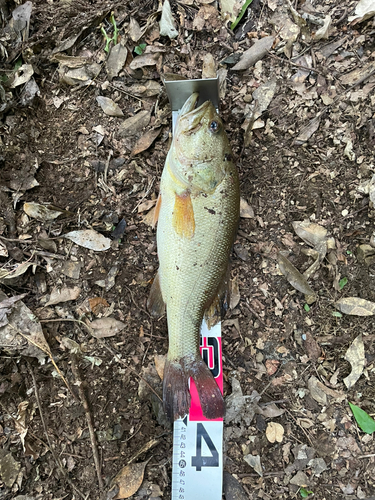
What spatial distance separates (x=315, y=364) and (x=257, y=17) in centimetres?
305

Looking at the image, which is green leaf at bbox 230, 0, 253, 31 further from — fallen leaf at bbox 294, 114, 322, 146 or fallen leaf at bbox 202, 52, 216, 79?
fallen leaf at bbox 294, 114, 322, 146

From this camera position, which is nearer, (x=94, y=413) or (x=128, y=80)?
(x=94, y=413)

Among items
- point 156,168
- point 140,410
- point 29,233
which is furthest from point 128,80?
point 140,410

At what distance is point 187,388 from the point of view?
238cm

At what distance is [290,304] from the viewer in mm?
2723

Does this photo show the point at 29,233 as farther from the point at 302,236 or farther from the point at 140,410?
the point at 302,236

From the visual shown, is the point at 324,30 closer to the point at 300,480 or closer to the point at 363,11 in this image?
the point at 363,11

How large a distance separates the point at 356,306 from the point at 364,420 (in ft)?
3.00

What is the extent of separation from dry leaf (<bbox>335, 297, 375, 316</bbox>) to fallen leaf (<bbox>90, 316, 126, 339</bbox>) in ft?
6.05

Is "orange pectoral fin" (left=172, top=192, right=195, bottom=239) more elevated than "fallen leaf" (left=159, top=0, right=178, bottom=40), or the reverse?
"fallen leaf" (left=159, top=0, right=178, bottom=40)

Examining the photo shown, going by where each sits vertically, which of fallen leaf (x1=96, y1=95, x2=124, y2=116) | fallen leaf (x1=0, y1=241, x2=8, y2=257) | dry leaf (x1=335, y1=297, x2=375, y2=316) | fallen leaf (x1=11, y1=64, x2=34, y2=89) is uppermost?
fallen leaf (x1=11, y1=64, x2=34, y2=89)

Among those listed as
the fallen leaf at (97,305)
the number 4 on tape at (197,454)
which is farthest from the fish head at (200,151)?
the number 4 on tape at (197,454)

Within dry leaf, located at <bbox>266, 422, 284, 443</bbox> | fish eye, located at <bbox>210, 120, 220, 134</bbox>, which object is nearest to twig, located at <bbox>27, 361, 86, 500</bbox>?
dry leaf, located at <bbox>266, 422, 284, 443</bbox>

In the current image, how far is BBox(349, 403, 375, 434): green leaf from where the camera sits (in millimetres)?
2594
